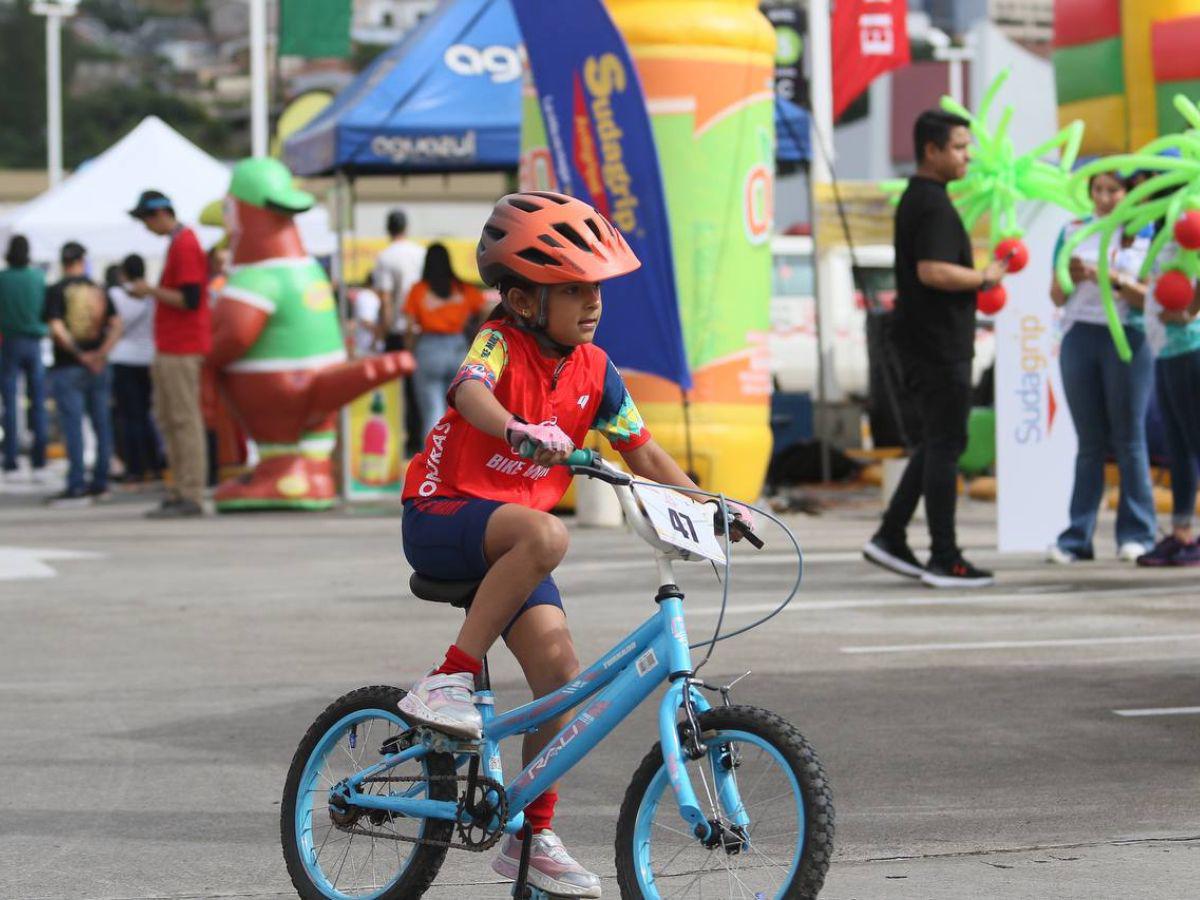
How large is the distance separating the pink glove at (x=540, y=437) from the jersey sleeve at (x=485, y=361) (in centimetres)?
31

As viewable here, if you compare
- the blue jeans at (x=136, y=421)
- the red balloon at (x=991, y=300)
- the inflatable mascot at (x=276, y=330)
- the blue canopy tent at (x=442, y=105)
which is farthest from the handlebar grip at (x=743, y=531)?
the blue jeans at (x=136, y=421)

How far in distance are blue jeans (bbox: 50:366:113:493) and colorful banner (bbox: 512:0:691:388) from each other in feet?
19.0

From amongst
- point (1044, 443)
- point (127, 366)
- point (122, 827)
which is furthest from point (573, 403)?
point (127, 366)

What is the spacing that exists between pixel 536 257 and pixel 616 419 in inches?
18.0

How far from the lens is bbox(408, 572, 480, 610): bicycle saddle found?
4.97 metres

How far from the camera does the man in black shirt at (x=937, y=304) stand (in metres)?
10.5

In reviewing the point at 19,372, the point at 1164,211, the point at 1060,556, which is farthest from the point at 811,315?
the point at 1164,211

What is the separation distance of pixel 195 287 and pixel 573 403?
430 inches

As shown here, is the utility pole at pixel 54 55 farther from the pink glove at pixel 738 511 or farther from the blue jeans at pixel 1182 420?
A: the pink glove at pixel 738 511

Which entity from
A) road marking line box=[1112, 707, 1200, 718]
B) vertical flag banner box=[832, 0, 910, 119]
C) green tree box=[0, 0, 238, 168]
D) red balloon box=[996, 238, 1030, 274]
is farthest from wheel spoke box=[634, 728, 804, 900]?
green tree box=[0, 0, 238, 168]

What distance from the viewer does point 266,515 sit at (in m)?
16.5

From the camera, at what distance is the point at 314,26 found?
23531 millimetres

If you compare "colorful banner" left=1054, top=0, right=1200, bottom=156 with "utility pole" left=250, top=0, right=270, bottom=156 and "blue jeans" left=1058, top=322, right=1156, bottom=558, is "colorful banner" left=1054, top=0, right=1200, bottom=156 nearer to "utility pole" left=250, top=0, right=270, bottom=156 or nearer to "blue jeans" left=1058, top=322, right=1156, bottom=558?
"blue jeans" left=1058, top=322, right=1156, bottom=558

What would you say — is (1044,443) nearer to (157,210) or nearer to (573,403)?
(157,210)
